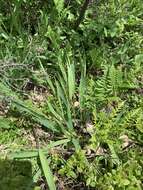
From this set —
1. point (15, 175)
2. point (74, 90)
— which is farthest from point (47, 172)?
point (74, 90)

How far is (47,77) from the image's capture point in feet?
9.36

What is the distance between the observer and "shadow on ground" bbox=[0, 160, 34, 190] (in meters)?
2.57

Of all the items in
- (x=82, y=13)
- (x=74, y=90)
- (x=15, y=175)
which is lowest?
(x=15, y=175)

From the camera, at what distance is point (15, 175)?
2.63 metres

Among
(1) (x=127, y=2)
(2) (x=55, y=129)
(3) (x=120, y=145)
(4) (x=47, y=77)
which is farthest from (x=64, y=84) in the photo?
(1) (x=127, y=2)

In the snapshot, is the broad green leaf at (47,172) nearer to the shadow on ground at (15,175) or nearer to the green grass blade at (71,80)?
the shadow on ground at (15,175)

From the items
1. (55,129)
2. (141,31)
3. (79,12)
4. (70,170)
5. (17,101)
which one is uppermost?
(79,12)

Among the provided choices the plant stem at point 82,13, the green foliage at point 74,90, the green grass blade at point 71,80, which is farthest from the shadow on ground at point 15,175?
the plant stem at point 82,13

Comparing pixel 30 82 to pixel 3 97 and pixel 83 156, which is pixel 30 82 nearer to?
pixel 3 97

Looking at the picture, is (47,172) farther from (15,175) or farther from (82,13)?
(82,13)

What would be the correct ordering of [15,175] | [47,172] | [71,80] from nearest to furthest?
[47,172] < [15,175] < [71,80]

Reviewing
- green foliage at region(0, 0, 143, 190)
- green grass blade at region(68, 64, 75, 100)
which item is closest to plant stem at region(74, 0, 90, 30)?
green foliage at region(0, 0, 143, 190)

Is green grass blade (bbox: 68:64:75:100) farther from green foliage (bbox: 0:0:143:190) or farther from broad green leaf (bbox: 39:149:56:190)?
broad green leaf (bbox: 39:149:56:190)

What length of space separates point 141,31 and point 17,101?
1115 mm
